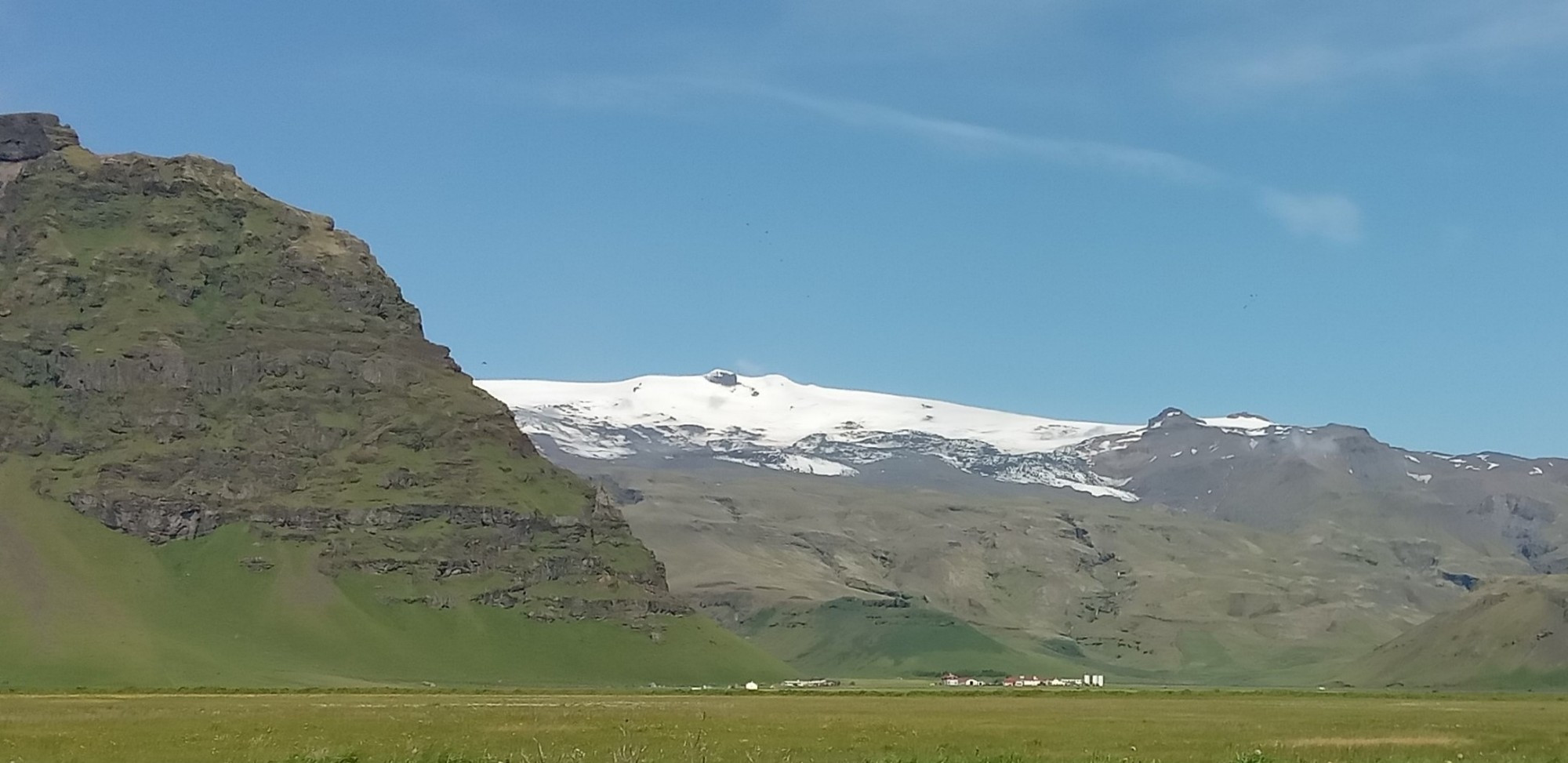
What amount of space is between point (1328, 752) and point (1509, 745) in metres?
16.0

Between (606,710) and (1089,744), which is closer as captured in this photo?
(1089,744)

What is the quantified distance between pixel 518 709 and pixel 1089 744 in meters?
58.4

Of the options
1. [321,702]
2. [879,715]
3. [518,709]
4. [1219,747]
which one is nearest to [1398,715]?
[879,715]

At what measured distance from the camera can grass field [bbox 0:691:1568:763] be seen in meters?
80.3

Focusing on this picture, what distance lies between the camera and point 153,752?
82.9m

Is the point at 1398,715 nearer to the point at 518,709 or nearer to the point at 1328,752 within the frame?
the point at 1328,752

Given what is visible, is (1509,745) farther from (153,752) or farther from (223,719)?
(223,719)

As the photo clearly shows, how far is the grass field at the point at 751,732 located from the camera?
80.3 metres

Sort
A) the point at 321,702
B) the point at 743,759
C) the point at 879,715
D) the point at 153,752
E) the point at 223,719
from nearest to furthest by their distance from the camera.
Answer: the point at 743,759 < the point at 153,752 < the point at 223,719 < the point at 879,715 < the point at 321,702

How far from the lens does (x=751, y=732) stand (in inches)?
4038

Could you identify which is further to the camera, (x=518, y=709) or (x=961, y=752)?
(x=518, y=709)

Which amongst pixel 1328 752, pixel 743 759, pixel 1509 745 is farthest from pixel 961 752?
pixel 1509 745

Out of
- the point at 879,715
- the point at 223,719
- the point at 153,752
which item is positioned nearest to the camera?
the point at 153,752

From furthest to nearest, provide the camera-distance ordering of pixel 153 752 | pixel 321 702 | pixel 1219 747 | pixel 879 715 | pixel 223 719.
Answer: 1. pixel 321 702
2. pixel 879 715
3. pixel 223 719
4. pixel 1219 747
5. pixel 153 752
